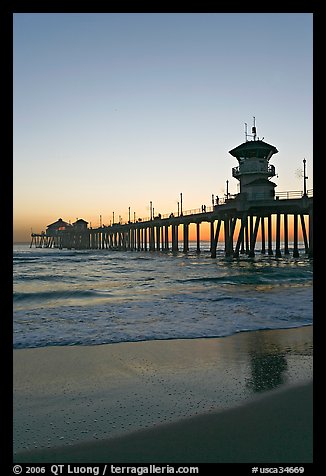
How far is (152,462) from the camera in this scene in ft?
10.3

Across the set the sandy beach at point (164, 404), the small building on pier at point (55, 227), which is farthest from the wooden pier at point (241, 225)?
the small building on pier at point (55, 227)

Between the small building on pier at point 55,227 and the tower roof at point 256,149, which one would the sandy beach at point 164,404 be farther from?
the small building on pier at point 55,227

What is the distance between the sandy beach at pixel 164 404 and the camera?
330 centimetres

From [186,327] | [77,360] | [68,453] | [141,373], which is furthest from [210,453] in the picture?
→ [186,327]

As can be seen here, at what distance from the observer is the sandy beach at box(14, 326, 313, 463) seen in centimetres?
330

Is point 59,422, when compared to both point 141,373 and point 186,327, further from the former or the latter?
point 186,327

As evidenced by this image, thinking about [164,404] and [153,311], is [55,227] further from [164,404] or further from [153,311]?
[164,404]

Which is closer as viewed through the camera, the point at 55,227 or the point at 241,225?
the point at 241,225

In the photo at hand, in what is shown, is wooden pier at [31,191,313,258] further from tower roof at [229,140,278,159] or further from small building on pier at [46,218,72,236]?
small building on pier at [46,218,72,236]

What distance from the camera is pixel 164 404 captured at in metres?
4.33

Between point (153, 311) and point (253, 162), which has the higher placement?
point (253, 162)

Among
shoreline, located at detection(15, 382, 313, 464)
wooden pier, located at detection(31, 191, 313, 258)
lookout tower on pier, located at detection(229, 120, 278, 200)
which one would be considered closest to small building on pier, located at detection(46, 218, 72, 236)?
wooden pier, located at detection(31, 191, 313, 258)

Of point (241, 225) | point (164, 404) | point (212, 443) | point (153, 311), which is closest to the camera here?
point (212, 443)

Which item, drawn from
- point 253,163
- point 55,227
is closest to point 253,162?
point 253,163
